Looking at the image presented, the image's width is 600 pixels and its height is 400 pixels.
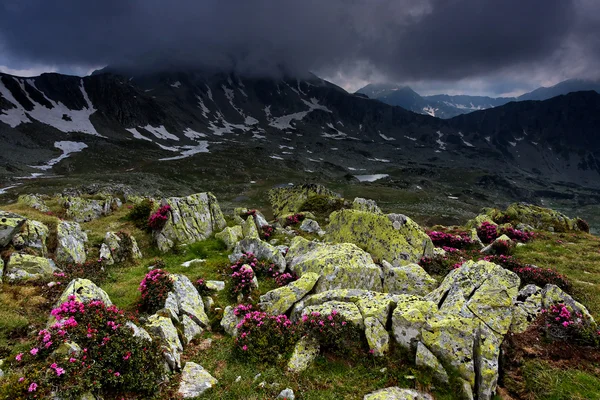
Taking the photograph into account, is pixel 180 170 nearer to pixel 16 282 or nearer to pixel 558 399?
pixel 16 282

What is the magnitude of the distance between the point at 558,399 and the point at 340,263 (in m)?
9.68

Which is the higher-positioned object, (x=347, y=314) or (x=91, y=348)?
(x=91, y=348)

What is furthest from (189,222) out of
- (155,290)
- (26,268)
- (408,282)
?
(408,282)

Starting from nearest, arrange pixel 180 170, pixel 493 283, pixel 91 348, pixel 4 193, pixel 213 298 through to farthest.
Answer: pixel 91 348 < pixel 493 283 < pixel 213 298 < pixel 4 193 < pixel 180 170

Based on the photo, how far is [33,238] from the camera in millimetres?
16766

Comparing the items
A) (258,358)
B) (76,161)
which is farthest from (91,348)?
(76,161)

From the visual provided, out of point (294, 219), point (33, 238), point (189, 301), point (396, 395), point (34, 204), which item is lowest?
point (294, 219)

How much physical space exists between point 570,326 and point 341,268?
31.5ft

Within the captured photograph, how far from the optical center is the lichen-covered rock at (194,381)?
937 cm

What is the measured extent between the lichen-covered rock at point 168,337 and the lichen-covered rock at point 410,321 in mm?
8143

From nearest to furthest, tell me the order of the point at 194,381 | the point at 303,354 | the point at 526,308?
the point at 194,381 < the point at 303,354 < the point at 526,308

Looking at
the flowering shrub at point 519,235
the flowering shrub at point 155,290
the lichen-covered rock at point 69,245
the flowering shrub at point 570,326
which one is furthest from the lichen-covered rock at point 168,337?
the flowering shrub at point 519,235

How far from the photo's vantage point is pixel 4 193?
95.0 m

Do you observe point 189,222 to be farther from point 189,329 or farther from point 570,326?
point 570,326
